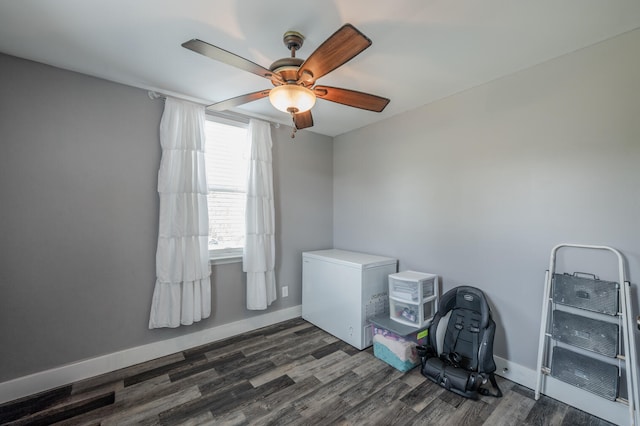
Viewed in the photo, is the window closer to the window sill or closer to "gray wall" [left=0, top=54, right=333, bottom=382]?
the window sill

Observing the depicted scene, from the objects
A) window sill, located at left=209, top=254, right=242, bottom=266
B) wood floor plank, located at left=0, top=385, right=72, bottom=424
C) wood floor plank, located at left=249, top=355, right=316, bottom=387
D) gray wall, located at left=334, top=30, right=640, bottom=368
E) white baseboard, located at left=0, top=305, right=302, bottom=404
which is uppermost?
gray wall, located at left=334, top=30, right=640, bottom=368

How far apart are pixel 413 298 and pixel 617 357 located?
1.25 m

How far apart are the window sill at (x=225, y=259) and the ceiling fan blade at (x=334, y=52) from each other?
6.53 feet

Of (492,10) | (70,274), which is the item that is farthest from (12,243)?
(492,10)

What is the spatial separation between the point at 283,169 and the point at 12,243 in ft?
7.71

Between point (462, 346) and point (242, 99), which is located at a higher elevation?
point (242, 99)

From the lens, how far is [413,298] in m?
2.38

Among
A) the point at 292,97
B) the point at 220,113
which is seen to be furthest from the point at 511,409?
the point at 220,113

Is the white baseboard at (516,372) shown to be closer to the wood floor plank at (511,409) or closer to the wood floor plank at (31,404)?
the wood floor plank at (511,409)

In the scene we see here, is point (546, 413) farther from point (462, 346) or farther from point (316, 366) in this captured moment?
point (316, 366)

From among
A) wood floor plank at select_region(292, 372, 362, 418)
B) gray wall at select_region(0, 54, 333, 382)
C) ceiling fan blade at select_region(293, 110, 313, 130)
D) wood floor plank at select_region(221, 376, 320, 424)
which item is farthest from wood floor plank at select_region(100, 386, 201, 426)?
ceiling fan blade at select_region(293, 110, 313, 130)

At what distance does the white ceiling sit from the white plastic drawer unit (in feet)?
5.67

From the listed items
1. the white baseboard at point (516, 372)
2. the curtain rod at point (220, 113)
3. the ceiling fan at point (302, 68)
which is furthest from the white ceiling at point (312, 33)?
the white baseboard at point (516, 372)

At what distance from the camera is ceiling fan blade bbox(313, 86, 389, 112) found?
167 centimetres
